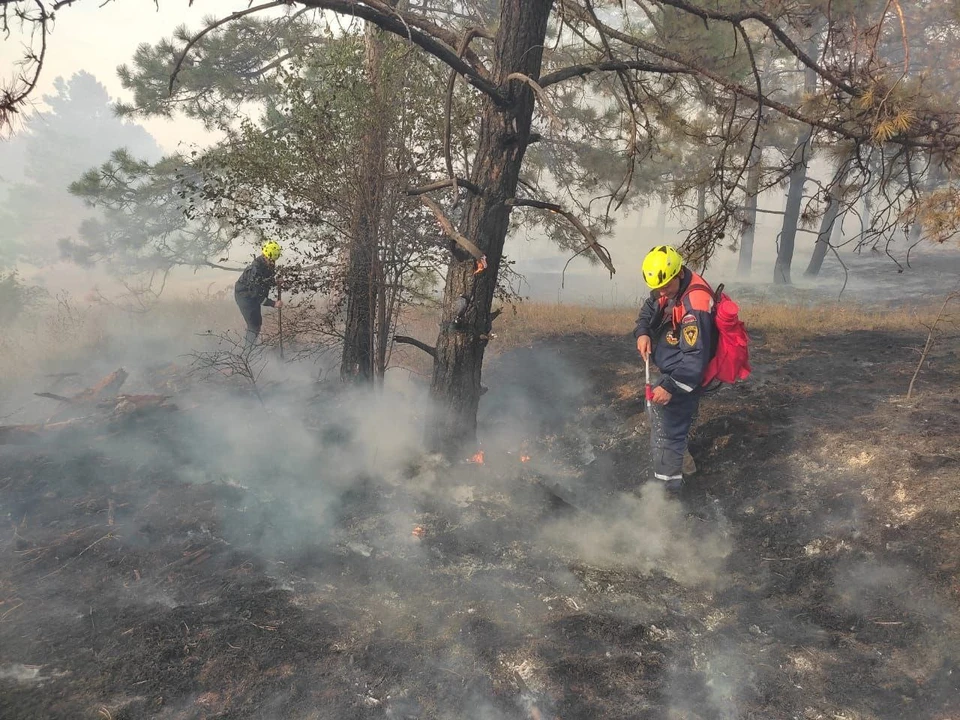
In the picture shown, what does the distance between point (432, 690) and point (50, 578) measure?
3.11m

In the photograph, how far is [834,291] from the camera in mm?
18047

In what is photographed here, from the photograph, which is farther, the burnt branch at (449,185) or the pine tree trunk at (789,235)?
the pine tree trunk at (789,235)

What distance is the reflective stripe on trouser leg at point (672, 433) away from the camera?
4840mm

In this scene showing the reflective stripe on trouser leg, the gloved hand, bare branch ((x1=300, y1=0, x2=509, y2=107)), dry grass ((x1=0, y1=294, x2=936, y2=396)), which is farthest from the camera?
dry grass ((x1=0, y1=294, x2=936, y2=396))

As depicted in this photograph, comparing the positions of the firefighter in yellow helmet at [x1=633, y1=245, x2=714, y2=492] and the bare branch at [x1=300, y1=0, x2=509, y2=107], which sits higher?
the bare branch at [x1=300, y1=0, x2=509, y2=107]

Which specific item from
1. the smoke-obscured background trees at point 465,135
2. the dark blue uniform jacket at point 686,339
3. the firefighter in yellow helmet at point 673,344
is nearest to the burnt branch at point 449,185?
the smoke-obscured background trees at point 465,135

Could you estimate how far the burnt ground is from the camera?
124 inches

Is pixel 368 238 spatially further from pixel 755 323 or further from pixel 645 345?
pixel 755 323

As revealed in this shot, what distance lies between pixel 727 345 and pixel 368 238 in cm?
429

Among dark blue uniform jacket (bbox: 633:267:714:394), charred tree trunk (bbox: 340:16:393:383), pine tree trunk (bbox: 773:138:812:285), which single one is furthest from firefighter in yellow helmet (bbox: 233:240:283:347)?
pine tree trunk (bbox: 773:138:812:285)

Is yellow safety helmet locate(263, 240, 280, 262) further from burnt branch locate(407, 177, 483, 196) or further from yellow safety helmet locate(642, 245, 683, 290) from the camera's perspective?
yellow safety helmet locate(642, 245, 683, 290)

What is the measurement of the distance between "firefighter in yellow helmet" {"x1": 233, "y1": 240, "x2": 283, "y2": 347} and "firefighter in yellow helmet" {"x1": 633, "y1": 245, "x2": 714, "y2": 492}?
4.81m

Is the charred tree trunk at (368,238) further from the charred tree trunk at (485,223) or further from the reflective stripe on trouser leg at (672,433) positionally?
the reflective stripe on trouser leg at (672,433)

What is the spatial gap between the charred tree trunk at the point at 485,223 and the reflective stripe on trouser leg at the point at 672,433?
2002 mm
